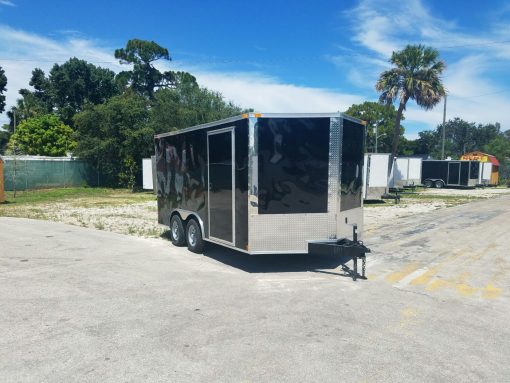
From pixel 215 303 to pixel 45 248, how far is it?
581 centimetres

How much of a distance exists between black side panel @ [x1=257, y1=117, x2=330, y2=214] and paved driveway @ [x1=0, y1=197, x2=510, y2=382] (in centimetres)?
133

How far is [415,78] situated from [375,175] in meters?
13.8

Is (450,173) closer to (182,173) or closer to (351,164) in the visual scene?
(351,164)

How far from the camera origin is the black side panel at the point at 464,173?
36.4 metres

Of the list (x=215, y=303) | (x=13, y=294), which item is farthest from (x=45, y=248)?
(x=215, y=303)

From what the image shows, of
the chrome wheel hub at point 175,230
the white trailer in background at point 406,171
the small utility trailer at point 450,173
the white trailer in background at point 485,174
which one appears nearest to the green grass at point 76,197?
the chrome wheel hub at point 175,230

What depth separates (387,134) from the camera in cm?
6228

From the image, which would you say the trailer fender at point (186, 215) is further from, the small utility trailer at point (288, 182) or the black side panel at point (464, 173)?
the black side panel at point (464, 173)

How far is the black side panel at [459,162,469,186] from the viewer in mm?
36406

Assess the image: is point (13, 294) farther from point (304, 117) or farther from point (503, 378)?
point (503, 378)

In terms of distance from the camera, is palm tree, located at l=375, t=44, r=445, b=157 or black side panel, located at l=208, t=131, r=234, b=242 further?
palm tree, located at l=375, t=44, r=445, b=157

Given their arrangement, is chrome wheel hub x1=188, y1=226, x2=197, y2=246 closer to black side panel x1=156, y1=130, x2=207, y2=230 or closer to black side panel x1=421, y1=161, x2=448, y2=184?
black side panel x1=156, y1=130, x2=207, y2=230

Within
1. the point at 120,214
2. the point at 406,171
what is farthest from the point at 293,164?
the point at 406,171

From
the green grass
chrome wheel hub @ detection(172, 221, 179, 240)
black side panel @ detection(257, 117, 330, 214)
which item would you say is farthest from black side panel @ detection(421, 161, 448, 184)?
black side panel @ detection(257, 117, 330, 214)
